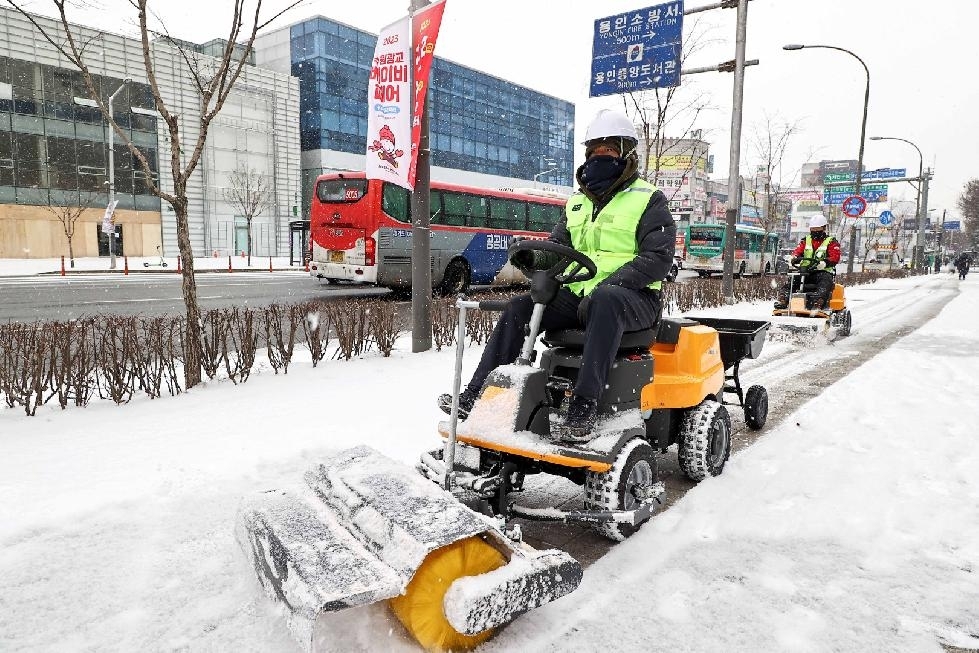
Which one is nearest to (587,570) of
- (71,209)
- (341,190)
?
(341,190)

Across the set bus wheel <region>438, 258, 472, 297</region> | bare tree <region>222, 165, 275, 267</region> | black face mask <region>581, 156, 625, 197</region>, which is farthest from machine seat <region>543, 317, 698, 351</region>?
bare tree <region>222, 165, 275, 267</region>

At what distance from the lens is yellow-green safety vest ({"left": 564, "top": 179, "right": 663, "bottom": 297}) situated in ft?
10.7

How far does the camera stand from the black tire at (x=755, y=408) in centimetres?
481

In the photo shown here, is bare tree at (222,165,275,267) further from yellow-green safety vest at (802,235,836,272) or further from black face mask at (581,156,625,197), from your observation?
black face mask at (581,156,625,197)

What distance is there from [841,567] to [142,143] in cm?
4335

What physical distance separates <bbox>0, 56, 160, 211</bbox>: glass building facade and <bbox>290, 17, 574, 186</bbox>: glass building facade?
12265mm

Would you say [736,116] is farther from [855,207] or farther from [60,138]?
[60,138]

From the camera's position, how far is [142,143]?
37750 millimetres

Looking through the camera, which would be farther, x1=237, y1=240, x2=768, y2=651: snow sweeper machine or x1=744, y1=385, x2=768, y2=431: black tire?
x1=744, y1=385, x2=768, y2=431: black tire

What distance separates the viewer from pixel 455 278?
17.7 metres

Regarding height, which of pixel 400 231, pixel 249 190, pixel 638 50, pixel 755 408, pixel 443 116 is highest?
pixel 443 116

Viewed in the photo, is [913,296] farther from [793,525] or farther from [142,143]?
[142,143]

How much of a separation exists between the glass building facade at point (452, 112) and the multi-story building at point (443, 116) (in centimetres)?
7

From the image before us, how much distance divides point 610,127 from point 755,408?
2.70 metres
